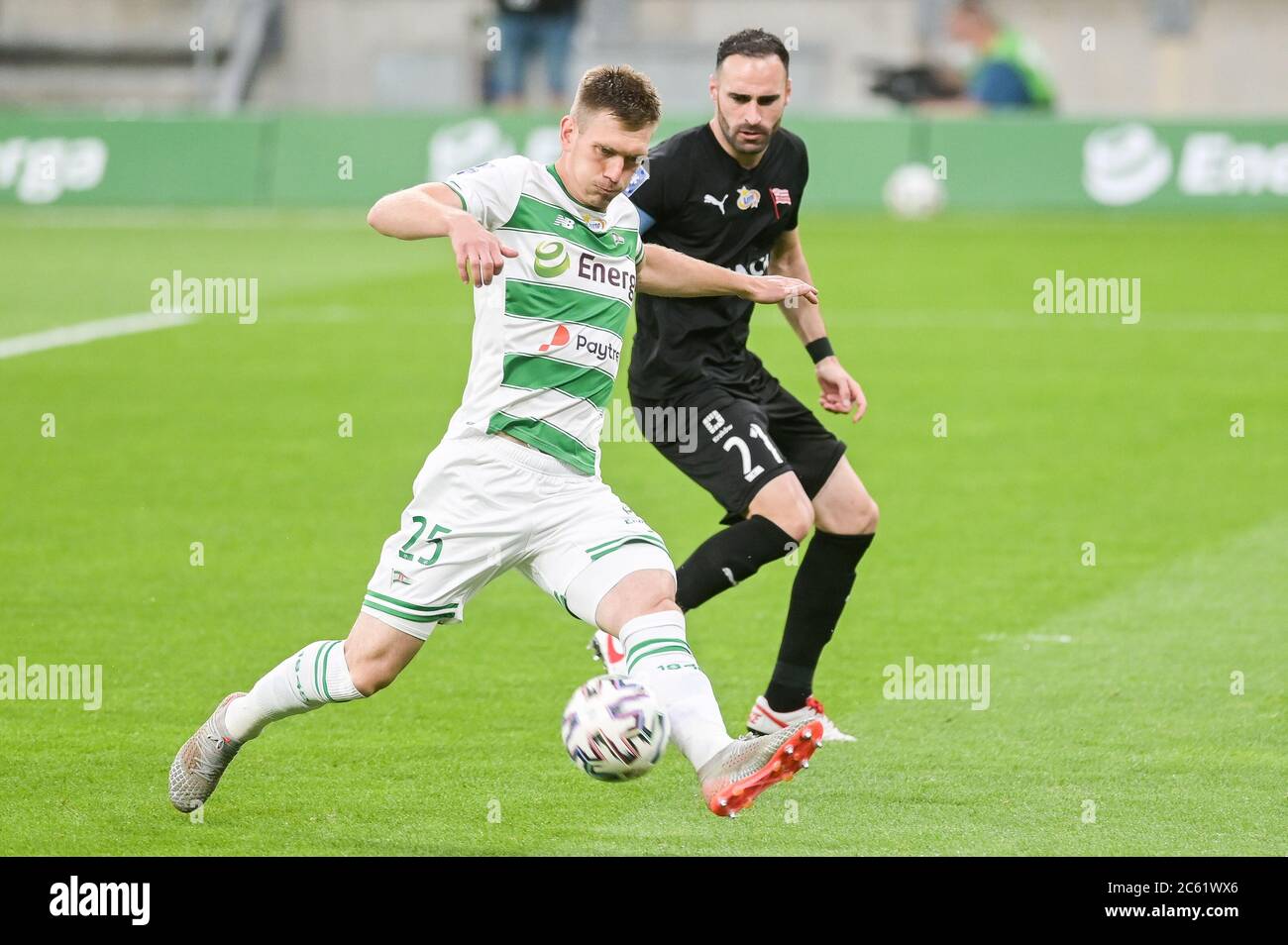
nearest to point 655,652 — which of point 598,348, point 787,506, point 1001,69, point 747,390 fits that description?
point 598,348

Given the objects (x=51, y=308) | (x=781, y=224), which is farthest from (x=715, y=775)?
(x=51, y=308)

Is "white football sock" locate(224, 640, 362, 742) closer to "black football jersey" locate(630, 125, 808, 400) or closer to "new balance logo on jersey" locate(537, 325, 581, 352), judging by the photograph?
"new balance logo on jersey" locate(537, 325, 581, 352)

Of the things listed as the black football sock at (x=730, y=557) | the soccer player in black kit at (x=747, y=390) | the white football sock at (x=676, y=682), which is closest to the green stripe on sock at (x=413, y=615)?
the white football sock at (x=676, y=682)

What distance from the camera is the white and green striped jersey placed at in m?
5.94

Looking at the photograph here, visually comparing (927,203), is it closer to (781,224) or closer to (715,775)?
(781,224)

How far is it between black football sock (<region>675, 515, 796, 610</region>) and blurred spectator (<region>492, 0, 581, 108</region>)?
21.2m

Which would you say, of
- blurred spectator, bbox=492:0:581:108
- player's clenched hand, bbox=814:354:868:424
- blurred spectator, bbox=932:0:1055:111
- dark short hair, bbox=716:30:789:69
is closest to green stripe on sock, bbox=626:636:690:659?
player's clenched hand, bbox=814:354:868:424

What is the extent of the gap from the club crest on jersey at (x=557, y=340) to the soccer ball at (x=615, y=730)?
102 centimetres

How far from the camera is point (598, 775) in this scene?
5648 mm

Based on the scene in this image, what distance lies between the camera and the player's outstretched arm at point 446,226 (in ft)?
17.5

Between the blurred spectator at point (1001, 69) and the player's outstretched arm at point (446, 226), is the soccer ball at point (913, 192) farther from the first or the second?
the player's outstretched arm at point (446, 226)

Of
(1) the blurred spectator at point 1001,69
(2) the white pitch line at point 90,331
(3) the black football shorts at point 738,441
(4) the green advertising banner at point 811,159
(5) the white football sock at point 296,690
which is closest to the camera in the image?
(5) the white football sock at point 296,690

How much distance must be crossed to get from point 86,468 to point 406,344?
17.2 feet

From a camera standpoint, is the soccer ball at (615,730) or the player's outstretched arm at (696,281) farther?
the player's outstretched arm at (696,281)
